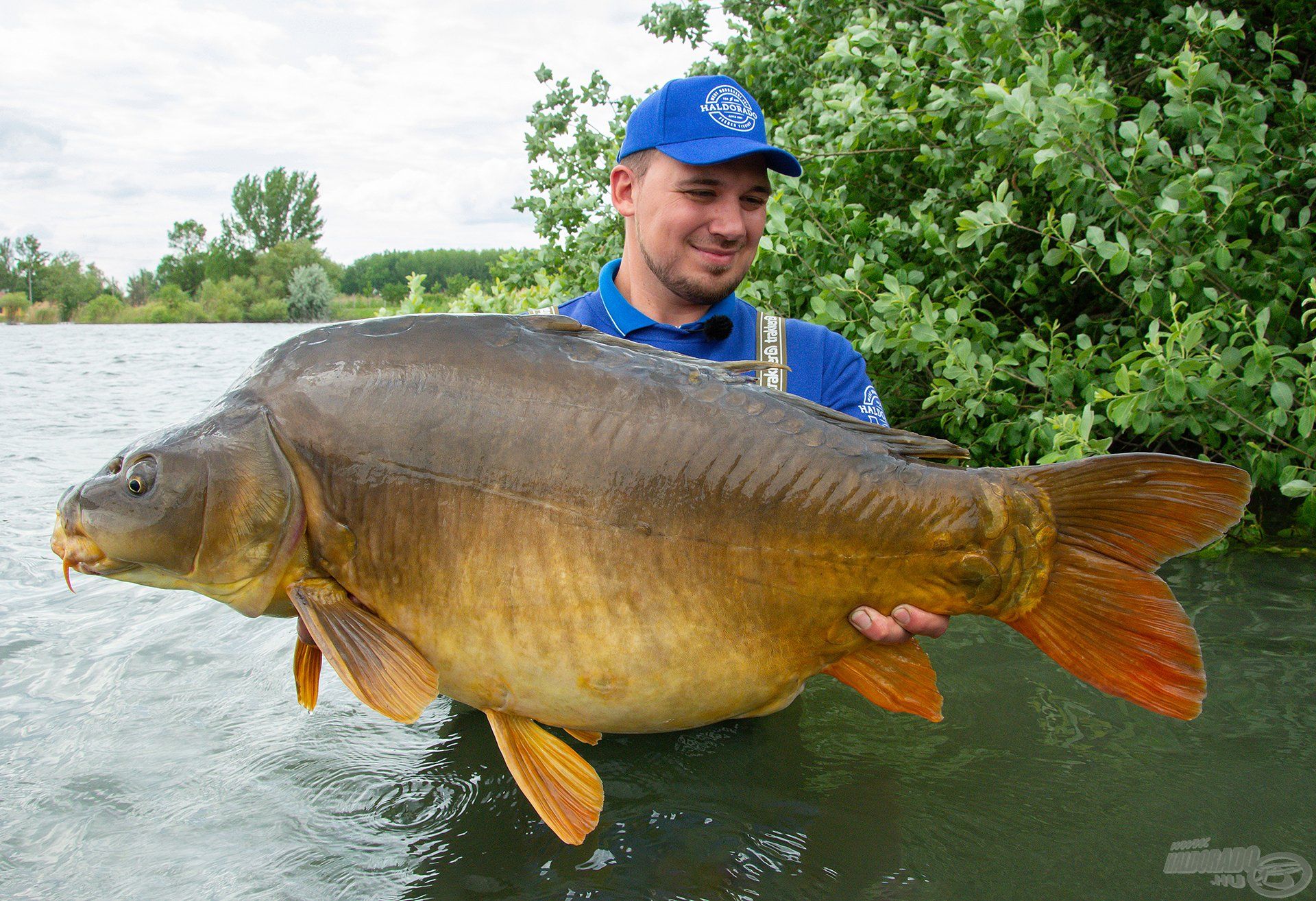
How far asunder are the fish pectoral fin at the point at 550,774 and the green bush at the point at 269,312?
69.0 m

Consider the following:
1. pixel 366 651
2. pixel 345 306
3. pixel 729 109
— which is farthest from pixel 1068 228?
pixel 345 306

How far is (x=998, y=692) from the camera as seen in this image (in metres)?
2.86

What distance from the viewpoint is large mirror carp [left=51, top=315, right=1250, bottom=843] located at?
5.56ft

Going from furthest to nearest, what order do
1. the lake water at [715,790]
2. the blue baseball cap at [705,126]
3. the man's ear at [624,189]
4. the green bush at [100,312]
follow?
the green bush at [100,312] < the man's ear at [624,189] < the blue baseball cap at [705,126] < the lake water at [715,790]

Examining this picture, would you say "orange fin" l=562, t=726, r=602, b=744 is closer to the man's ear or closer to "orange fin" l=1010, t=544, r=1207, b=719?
"orange fin" l=1010, t=544, r=1207, b=719

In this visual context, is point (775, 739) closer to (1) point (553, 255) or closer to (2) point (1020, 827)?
(2) point (1020, 827)

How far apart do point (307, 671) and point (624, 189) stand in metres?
1.75

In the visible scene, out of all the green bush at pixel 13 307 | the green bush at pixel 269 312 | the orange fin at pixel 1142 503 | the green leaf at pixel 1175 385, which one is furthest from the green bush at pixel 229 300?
the orange fin at pixel 1142 503

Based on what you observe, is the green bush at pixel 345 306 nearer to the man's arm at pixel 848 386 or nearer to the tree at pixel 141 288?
the tree at pixel 141 288

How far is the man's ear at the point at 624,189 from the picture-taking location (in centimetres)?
285

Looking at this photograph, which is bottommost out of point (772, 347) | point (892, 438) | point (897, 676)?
point (897, 676)

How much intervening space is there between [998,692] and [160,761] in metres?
2.61

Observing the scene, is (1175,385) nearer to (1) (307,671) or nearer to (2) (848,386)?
(2) (848,386)

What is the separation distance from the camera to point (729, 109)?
2.65 meters
